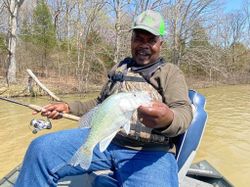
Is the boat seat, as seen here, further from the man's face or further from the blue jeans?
the man's face

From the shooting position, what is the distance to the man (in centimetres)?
241

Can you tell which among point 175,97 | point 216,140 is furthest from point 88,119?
point 216,140

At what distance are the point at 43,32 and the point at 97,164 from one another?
24.5 metres

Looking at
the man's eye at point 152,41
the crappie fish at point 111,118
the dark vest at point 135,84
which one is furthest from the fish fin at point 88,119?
the man's eye at point 152,41

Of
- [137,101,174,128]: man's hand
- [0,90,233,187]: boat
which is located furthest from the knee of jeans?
[137,101,174,128]: man's hand

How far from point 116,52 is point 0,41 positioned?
795cm

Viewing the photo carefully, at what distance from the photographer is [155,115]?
201 centimetres

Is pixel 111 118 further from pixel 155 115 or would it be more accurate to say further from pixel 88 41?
pixel 88 41

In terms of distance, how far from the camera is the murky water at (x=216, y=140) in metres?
6.21

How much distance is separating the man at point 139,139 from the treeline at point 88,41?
16.1 m

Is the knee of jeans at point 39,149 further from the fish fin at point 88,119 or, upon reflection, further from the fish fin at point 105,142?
the fish fin at point 105,142

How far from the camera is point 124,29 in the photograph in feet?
73.3

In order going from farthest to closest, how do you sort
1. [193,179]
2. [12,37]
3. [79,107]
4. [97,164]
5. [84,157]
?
[12,37] → [193,179] → [79,107] → [97,164] → [84,157]

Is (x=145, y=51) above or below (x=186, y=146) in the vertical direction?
above
